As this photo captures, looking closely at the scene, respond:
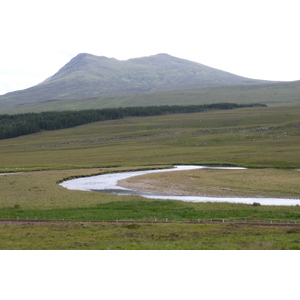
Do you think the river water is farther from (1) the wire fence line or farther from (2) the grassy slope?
(2) the grassy slope

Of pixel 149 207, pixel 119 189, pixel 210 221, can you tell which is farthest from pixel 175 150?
pixel 210 221

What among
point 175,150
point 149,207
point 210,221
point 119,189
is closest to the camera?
point 210,221

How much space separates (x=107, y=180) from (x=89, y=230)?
46141 mm

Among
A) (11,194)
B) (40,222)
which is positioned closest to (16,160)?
(11,194)

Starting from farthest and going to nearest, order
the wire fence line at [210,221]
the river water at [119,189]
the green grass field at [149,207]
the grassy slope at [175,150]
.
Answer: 1. the grassy slope at [175,150]
2. the river water at [119,189]
3. the wire fence line at [210,221]
4. the green grass field at [149,207]

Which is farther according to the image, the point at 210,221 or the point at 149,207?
the point at 149,207

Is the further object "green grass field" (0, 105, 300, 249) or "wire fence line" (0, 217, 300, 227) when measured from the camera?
"wire fence line" (0, 217, 300, 227)

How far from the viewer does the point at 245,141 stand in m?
148

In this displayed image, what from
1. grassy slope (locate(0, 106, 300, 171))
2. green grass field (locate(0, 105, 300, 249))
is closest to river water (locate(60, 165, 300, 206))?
green grass field (locate(0, 105, 300, 249))

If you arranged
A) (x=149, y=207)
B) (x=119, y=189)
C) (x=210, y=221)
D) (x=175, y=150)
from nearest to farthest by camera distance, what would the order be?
(x=210, y=221) → (x=149, y=207) → (x=119, y=189) → (x=175, y=150)

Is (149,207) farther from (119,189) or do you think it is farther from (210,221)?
(119,189)

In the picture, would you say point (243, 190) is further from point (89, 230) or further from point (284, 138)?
point (284, 138)

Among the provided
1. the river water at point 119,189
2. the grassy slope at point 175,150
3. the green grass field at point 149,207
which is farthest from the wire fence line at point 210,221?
the grassy slope at point 175,150

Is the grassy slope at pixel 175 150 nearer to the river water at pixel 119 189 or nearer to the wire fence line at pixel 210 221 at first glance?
the river water at pixel 119 189
